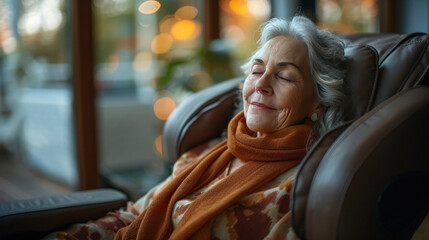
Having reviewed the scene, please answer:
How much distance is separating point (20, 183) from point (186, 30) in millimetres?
1865

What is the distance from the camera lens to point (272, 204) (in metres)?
1.05

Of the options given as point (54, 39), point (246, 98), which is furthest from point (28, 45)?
point (246, 98)

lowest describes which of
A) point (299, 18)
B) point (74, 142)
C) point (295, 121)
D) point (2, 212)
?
point (74, 142)

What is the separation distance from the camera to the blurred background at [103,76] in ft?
8.09

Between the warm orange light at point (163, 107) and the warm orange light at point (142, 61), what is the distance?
312mm

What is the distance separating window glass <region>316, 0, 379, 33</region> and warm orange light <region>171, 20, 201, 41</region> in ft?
4.26

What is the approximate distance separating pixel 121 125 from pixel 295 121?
2474 mm

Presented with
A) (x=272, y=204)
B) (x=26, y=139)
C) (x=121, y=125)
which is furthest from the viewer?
(x=121, y=125)

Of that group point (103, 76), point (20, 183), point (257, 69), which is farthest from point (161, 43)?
point (257, 69)

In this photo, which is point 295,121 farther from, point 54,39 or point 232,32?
point 232,32

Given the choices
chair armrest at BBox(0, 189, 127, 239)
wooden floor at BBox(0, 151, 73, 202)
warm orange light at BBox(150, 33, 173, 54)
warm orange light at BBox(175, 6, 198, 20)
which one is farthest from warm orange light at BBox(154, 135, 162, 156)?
chair armrest at BBox(0, 189, 127, 239)

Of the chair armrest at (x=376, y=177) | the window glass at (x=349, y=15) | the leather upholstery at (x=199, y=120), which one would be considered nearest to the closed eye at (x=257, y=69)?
the leather upholstery at (x=199, y=120)

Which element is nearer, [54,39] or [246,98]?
[246,98]

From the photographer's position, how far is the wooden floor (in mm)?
2818
